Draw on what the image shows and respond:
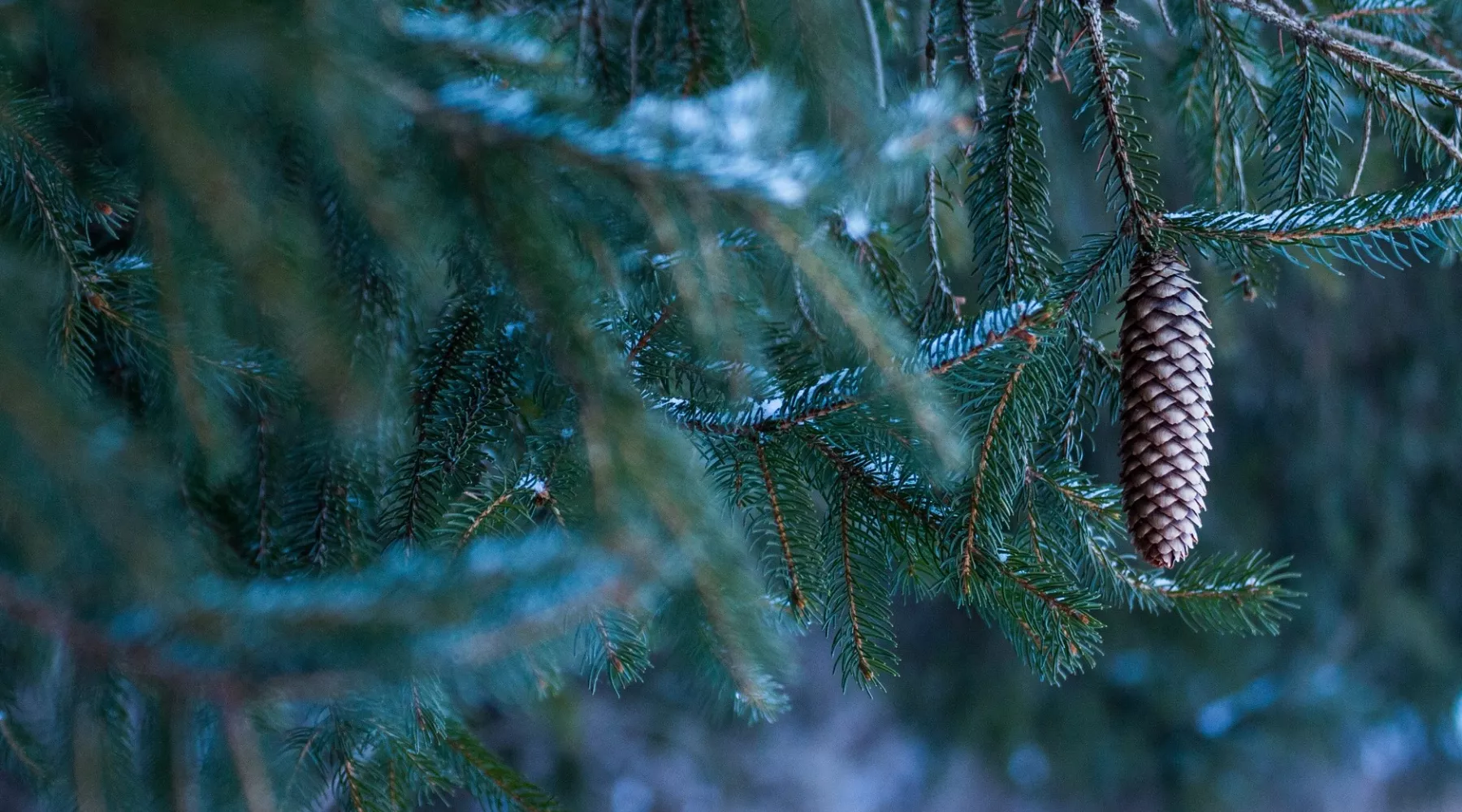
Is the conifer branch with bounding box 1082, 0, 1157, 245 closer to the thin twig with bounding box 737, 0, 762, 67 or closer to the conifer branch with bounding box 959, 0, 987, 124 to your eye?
the conifer branch with bounding box 959, 0, 987, 124

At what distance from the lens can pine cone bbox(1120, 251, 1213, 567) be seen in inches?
31.7

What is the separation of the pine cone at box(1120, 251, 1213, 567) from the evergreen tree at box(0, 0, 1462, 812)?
56 millimetres

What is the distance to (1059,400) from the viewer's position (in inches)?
35.8

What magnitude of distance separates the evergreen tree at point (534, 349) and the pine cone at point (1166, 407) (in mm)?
56

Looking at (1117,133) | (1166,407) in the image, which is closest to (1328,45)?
(1117,133)

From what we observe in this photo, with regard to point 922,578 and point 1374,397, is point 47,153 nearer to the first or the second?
point 922,578

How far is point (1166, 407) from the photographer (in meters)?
0.81

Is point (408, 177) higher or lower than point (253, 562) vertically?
higher

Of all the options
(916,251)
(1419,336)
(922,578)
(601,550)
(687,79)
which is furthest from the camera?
(1419,336)

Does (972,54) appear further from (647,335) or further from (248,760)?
(248,760)

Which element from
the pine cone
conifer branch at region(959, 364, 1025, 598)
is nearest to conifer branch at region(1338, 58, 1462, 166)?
the pine cone

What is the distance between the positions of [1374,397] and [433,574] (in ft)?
10.8

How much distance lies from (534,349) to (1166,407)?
57 cm

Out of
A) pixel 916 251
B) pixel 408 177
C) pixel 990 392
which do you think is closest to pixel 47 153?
pixel 408 177
